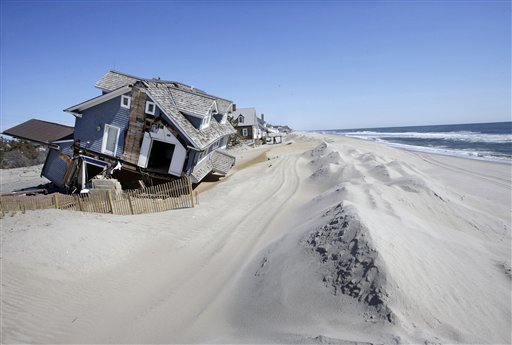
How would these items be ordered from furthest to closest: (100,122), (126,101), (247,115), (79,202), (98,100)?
(247,115) < (100,122) < (98,100) < (126,101) < (79,202)

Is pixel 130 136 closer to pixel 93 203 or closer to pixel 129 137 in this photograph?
pixel 129 137

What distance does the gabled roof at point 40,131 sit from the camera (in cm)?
2284

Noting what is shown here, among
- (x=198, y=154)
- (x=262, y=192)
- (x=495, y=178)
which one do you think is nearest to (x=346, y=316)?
(x=262, y=192)

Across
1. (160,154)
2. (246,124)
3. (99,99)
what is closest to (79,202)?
(99,99)

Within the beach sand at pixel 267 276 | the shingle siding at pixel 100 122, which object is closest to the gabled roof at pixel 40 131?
the shingle siding at pixel 100 122

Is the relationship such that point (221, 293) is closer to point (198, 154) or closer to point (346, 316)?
point (346, 316)

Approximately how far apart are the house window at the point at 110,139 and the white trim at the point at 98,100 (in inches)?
76.5

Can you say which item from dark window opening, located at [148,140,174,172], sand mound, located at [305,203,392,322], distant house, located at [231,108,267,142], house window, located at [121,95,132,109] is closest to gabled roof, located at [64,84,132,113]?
house window, located at [121,95,132,109]

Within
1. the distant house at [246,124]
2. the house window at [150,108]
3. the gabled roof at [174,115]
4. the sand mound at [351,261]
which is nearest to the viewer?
the sand mound at [351,261]

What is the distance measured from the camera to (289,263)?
8328 mm

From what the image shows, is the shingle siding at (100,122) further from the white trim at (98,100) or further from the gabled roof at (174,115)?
the gabled roof at (174,115)

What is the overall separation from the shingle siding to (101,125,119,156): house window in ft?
0.75

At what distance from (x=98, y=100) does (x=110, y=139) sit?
2889 mm

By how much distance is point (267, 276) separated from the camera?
27.3ft
